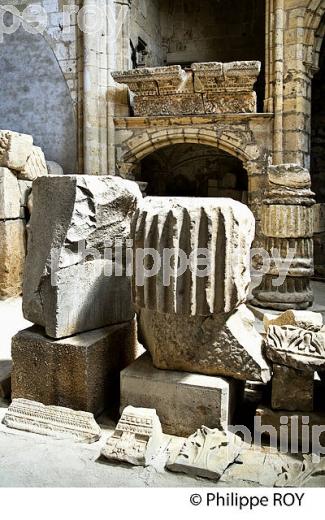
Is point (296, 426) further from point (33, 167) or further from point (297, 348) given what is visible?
point (33, 167)

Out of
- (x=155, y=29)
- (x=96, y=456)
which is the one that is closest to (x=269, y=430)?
(x=96, y=456)

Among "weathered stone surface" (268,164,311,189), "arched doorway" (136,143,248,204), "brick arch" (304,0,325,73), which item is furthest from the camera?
"arched doorway" (136,143,248,204)

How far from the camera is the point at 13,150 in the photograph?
5570mm

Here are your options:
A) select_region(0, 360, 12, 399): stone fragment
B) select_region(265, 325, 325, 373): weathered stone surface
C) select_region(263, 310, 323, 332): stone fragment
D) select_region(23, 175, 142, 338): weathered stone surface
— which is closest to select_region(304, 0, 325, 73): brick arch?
select_region(263, 310, 323, 332): stone fragment

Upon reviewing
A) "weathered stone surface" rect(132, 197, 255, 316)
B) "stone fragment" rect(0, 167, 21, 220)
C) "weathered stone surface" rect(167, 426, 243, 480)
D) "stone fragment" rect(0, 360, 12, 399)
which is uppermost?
"stone fragment" rect(0, 167, 21, 220)

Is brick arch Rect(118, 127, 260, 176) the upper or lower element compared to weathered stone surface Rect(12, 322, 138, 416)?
upper

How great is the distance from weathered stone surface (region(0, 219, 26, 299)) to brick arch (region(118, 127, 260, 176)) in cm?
246

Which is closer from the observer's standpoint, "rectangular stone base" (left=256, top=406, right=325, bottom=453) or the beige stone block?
"rectangular stone base" (left=256, top=406, right=325, bottom=453)

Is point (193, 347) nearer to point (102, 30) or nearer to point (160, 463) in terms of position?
point (160, 463)

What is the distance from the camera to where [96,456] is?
2.12 m

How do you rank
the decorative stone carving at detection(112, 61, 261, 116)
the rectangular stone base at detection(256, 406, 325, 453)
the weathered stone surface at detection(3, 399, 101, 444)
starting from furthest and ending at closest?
Result: the decorative stone carving at detection(112, 61, 261, 116) → the weathered stone surface at detection(3, 399, 101, 444) → the rectangular stone base at detection(256, 406, 325, 453)

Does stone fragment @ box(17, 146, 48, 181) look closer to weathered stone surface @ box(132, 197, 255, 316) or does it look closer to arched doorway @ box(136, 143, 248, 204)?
arched doorway @ box(136, 143, 248, 204)

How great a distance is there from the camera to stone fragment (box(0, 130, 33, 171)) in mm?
5527

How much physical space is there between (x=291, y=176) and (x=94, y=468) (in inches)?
153
